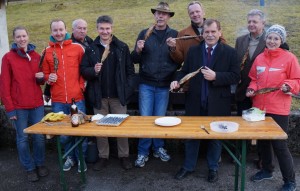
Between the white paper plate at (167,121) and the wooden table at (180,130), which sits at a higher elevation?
the white paper plate at (167,121)

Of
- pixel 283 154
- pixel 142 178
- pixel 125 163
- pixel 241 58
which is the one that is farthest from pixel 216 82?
pixel 125 163

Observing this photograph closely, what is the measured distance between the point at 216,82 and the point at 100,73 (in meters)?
1.49

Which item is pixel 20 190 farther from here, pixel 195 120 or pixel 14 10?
pixel 14 10

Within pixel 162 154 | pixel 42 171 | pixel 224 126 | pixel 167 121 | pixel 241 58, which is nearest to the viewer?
pixel 224 126

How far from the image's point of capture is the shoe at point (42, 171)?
4.62 metres

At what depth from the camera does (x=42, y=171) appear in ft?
15.2

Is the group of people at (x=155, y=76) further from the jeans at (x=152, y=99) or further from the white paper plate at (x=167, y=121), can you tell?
the white paper plate at (x=167, y=121)

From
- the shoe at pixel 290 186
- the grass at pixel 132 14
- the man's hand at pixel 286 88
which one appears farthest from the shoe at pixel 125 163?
the grass at pixel 132 14

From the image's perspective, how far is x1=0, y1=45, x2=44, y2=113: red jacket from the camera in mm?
4203

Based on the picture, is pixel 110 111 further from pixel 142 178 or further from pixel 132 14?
pixel 132 14

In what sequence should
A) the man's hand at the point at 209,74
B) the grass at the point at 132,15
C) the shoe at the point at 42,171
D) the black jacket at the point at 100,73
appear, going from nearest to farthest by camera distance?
the man's hand at the point at 209,74 → the black jacket at the point at 100,73 → the shoe at the point at 42,171 → the grass at the point at 132,15

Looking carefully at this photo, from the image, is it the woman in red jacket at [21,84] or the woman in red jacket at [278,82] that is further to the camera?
the woman in red jacket at [21,84]

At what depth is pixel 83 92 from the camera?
4590mm

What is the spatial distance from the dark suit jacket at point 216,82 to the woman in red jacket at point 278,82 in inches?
10.1
